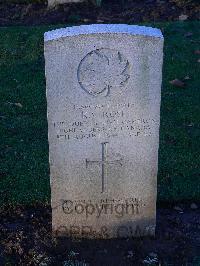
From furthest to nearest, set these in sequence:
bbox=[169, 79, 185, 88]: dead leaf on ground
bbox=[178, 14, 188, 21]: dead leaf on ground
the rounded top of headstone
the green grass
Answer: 1. bbox=[178, 14, 188, 21]: dead leaf on ground
2. bbox=[169, 79, 185, 88]: dead leaf on ground
3. the green grass
4. the rounded top of headstone

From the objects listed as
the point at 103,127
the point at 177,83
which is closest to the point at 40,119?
the point at 177,83

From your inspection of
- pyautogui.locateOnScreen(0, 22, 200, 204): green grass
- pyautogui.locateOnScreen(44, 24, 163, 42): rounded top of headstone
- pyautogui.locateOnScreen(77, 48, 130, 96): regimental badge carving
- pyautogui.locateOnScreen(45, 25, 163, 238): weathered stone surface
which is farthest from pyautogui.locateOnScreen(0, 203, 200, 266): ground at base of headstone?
pyautogui.locateOnScreen(44, 24, 163, 42): rounded top of headstone

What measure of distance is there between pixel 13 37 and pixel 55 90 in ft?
17.2

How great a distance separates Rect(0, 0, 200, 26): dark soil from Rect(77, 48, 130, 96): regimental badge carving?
5.80m

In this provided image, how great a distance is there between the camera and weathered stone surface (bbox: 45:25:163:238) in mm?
4230

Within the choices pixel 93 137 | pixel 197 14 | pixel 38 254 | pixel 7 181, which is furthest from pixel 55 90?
pixel 197 14

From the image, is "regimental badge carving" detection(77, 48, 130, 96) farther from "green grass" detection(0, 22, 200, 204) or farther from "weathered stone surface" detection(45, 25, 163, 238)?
"green grass" detection(0, 22, 200, 204)

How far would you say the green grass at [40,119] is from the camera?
5.76m

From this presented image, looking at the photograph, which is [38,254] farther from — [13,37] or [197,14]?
[197,14]

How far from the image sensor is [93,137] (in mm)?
4551

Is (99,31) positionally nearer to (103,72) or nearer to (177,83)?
(103,72)

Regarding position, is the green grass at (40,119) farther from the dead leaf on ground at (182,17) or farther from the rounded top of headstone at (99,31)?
the rounded top of headstone at (99,31)

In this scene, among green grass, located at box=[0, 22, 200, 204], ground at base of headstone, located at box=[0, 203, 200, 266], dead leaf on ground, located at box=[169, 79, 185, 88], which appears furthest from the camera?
dead leaf on ground, located at box=[169, 79, 185, 88]

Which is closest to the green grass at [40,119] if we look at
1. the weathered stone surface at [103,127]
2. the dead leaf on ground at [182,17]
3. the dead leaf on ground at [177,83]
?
the dead leaf on ground at [177,83]
